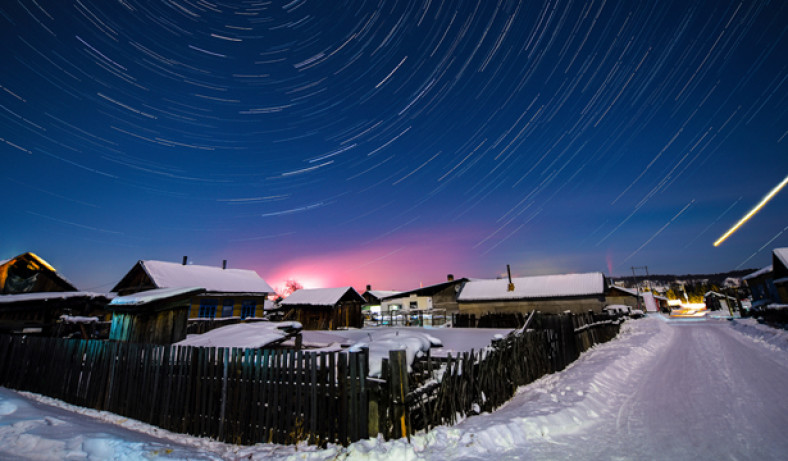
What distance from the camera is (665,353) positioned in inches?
563

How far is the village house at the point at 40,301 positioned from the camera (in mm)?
17766

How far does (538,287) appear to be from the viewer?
4134cm

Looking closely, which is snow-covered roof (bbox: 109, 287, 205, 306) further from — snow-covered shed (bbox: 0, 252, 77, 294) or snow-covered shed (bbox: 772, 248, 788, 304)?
snow-covered shed (bbox: 772, 248, 788, 304)

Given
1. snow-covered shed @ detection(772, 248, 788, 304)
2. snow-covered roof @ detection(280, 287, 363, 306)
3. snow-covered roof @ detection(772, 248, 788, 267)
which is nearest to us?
snow-covered roof @ detection(772, 248, 788, 267)

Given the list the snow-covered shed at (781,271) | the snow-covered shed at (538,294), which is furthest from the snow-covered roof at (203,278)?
the snow-covered shed at (781,271)

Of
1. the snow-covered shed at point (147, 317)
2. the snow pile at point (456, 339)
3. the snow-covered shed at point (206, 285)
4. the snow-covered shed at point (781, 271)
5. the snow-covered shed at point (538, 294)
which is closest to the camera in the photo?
the snow pile at point (456, 339)

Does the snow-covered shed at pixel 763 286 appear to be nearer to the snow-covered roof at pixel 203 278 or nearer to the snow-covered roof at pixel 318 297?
the snow-covered roof at pixel 318 297

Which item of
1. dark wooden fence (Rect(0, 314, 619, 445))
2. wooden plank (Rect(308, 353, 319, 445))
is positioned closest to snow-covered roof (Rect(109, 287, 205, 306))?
dark wooden fence (Rect(0, 314, 619, 445))

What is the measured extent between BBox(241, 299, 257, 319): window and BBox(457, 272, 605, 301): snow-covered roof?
85.2 ft

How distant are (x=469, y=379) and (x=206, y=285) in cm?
2968

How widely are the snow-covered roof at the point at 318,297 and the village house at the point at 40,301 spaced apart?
55.3 feet

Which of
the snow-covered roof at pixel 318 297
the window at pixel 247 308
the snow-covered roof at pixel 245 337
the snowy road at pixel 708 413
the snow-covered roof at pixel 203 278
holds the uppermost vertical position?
the snow-covered roof at pixel 203 278

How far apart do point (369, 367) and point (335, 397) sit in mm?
739

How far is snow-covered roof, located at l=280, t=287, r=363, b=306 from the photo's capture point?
34588 millimetres
